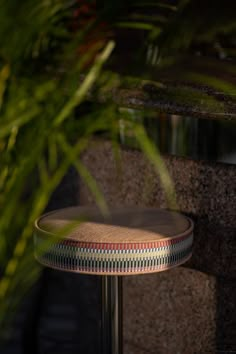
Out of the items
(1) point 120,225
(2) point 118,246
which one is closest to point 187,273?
(1) point 120,225

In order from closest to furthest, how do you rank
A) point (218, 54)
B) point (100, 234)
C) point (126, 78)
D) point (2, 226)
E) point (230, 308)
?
point (2, 226) < point (126, 78) < point (100, 234) < point (230, 308) < point (218, 54)

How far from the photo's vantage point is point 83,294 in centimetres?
427

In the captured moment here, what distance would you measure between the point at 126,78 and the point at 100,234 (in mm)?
1152

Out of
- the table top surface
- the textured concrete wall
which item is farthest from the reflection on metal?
the table top surface

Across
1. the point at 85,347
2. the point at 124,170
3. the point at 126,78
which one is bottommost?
the point at 85,347

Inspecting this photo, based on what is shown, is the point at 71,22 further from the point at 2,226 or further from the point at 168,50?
the point at 2,226

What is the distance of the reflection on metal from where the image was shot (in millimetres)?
3189

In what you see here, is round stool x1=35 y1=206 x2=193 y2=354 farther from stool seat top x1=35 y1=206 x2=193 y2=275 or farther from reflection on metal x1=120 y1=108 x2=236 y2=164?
reflection on metal x1=120 y1=108 x2=236 y2=164

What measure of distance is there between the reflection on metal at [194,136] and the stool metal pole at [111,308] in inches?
23.2

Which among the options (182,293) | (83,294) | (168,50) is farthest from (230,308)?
(168,50)

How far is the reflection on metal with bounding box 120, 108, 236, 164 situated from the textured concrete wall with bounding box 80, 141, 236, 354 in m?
0.05

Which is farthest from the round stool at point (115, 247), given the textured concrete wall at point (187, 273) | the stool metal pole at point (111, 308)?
the textured concrete wall at point (187, 273)

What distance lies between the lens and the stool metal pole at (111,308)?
2980 millimetres

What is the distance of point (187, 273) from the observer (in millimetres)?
3516
